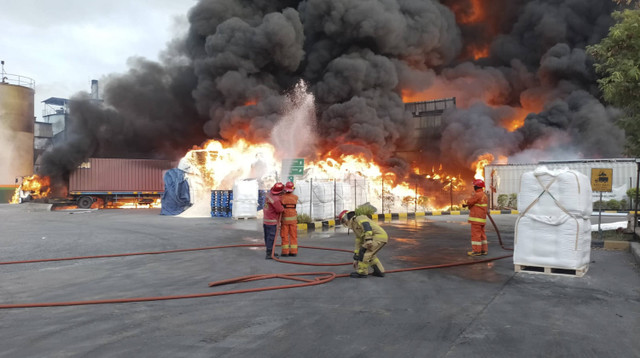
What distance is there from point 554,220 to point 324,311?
14.1 feet

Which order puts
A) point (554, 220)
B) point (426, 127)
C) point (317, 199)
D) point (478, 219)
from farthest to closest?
point (426, 127)
point (317, 199)
point (478, 219)
point (554, 220)

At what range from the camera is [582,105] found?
3083cm

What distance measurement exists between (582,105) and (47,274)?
32.9 meters

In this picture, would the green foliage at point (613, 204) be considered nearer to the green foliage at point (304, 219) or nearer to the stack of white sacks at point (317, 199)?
the stack of white sacks at point (317, 199)

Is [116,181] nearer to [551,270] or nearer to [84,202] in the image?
[84,202]

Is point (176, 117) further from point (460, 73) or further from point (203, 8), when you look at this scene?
point (460, 73)

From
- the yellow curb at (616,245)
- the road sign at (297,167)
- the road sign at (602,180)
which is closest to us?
the yellow curb at (616,245)

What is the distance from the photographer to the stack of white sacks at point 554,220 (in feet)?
23.3

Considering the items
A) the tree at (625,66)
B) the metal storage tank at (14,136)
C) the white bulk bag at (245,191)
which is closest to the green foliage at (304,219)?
the white bulk bag at (245,191)

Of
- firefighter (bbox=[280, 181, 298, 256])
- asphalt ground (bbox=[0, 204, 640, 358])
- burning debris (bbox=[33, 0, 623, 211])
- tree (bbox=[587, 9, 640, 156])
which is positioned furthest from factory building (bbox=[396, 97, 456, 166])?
firefighter (bbox=[280, 181, 298, 256])

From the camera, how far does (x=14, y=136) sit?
40750 mm

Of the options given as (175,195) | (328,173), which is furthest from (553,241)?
(328,173)

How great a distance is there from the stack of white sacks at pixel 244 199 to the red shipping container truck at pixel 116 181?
532 inches

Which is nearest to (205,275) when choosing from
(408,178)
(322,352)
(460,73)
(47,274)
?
(47,274)
